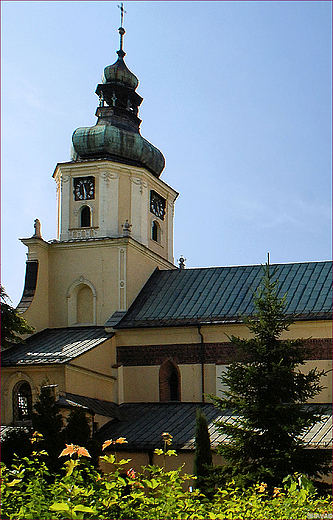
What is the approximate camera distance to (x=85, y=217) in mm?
27844

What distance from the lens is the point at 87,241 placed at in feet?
88.3

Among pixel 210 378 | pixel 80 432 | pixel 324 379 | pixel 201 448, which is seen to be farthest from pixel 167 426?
pixel 324 379

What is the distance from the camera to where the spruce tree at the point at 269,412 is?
14.9 m

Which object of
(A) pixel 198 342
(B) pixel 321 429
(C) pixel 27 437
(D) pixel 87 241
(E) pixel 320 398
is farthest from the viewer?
(D) pixel 87 241

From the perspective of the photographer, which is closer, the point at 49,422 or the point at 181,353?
the point at 49,422

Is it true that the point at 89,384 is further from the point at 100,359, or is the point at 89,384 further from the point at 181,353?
the point at 181,353

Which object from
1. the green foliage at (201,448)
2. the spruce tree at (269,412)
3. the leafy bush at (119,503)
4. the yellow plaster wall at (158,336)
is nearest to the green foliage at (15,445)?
the green foliage at (201,448)

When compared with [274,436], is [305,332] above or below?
above

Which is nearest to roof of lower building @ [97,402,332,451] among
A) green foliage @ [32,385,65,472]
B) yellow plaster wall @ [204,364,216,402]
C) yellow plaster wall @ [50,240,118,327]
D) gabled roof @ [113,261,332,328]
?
yellow plaster wall @ [204,364,216,402]

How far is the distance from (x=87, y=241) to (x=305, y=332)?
29.5 feet

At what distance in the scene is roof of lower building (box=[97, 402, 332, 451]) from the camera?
20453 mm

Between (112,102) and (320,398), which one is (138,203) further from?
(320,398)

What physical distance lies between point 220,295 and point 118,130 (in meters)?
8.02

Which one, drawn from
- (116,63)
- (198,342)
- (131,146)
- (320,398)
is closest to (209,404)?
(198,342)
